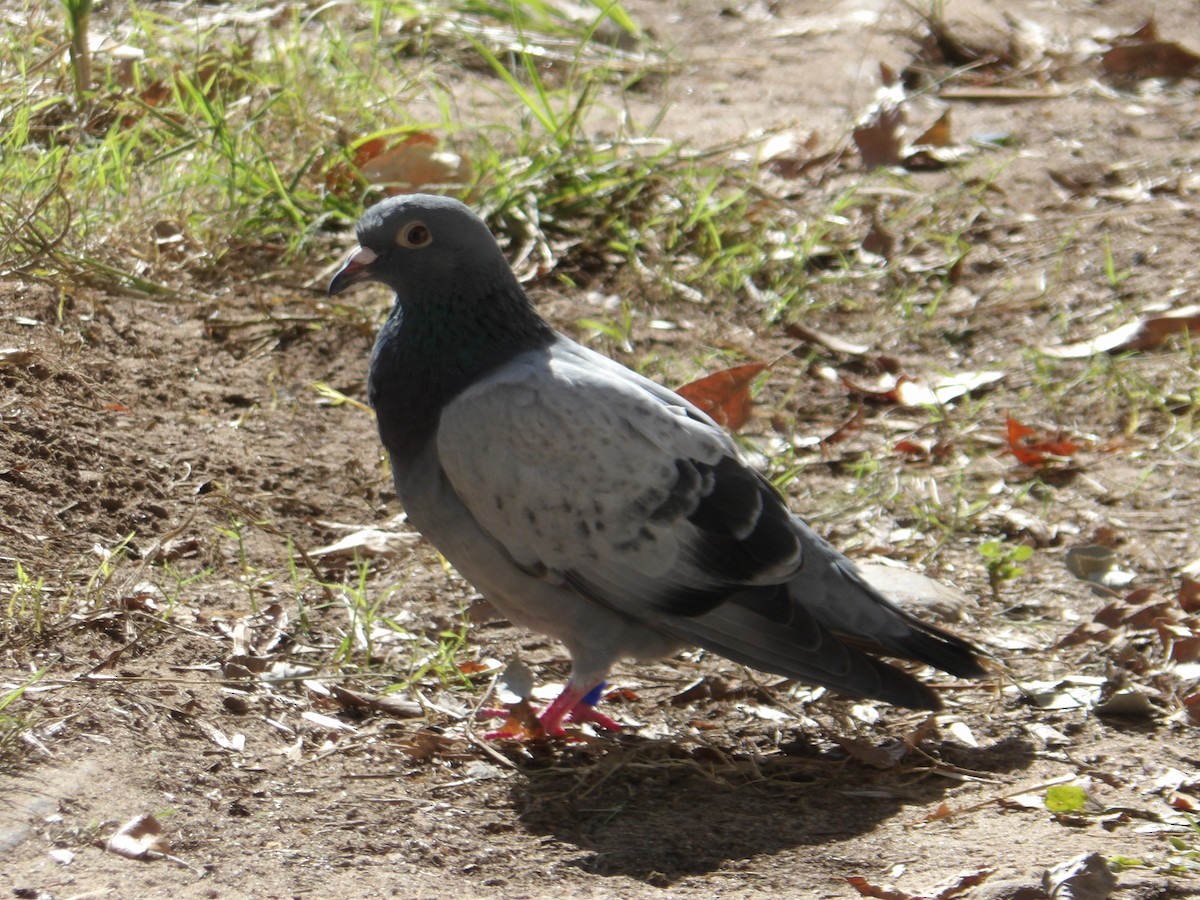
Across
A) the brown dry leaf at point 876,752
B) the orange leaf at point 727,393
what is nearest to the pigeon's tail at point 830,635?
the brown dry leaf at point 876,752

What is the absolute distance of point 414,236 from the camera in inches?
139

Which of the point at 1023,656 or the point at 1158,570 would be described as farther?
the point at 1158,570

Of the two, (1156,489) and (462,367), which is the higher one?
(462,367)

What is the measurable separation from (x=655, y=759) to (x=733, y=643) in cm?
35

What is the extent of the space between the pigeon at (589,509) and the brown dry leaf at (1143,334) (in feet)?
7.20

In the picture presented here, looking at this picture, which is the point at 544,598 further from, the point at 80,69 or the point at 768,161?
the point at 768,161

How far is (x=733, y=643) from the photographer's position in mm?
3293

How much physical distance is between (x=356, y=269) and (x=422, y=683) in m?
1.04

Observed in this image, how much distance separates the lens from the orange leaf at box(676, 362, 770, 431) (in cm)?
469

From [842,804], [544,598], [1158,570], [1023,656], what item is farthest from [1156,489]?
[544,598]

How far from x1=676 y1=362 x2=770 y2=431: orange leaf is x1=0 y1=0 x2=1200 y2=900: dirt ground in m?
0.30

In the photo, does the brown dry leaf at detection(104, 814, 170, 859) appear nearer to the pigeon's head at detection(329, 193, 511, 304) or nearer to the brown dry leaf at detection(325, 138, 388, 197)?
the pigeon's head at detection(329, 193, 511, 304)

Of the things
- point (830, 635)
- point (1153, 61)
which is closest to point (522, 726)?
point (830, 635)

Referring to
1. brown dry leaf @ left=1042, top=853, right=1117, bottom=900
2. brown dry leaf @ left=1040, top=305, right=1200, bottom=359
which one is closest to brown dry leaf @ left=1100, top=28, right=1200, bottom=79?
brown dry leaf @ left=1040, top=305, right=1200, bottom=359
